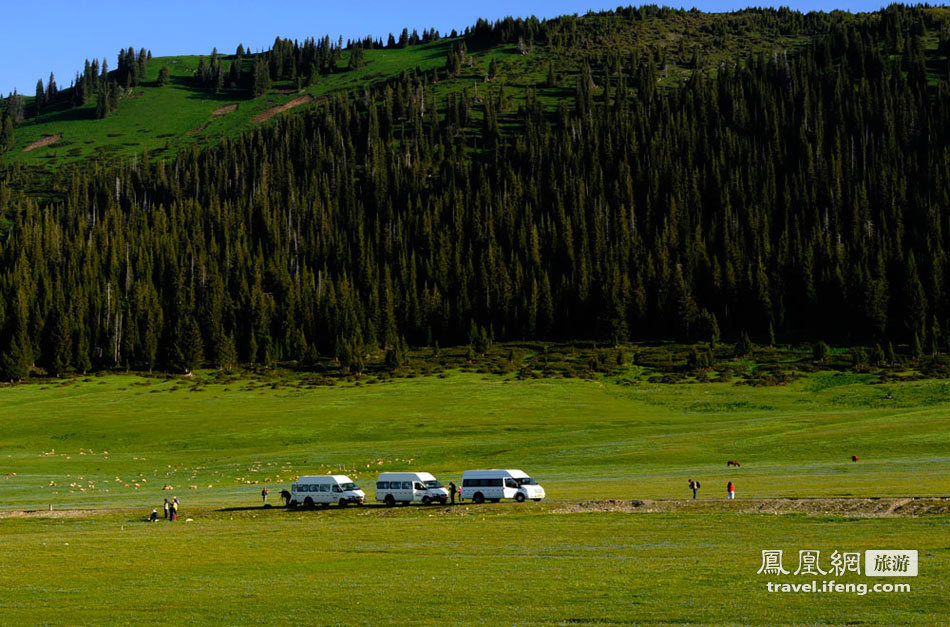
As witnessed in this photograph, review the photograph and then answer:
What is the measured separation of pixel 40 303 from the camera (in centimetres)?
17138

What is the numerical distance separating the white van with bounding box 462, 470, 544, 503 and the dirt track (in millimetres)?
4440

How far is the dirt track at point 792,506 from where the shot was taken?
38.9 meters

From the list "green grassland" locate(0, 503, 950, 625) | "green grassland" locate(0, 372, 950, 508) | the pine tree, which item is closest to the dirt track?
"green grassland" locate(0, 503, 950, 625)

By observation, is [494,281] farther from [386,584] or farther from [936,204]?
[386,584]

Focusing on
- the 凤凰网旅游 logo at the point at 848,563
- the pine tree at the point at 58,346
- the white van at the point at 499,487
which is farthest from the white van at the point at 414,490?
the pine tree at the point at 58,346

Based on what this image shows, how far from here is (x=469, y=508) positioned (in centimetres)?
4959

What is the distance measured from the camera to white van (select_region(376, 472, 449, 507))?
5271cm

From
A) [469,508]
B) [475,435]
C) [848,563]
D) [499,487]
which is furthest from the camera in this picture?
[475,435]

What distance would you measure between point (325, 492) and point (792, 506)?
1107 inches

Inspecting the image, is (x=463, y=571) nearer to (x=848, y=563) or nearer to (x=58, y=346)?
(x=848, y=563)

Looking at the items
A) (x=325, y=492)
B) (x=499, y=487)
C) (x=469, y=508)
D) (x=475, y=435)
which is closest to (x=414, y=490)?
(x=469, y=508)

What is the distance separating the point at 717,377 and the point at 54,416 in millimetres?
94987

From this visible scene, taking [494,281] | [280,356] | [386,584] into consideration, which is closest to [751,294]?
[494,281]

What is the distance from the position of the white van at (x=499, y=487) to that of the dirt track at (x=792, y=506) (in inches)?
175
